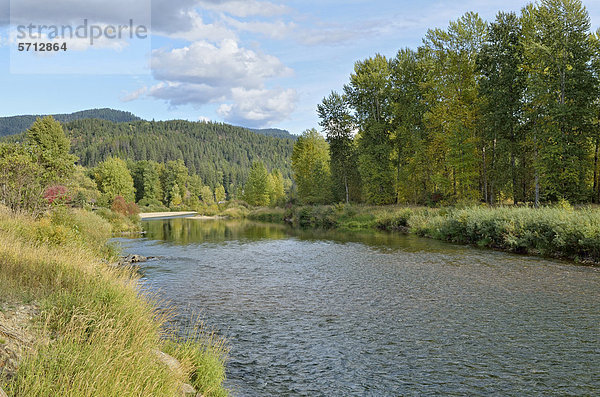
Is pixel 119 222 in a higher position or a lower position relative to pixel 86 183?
lower

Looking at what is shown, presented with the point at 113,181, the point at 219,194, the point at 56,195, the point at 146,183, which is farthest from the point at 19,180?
the point at 219,194

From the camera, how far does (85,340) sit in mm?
5863

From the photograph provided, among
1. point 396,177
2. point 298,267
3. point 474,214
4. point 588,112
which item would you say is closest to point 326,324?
point 298,267

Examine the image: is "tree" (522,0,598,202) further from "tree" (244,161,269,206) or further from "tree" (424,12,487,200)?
"tree" (244,161,269,206)

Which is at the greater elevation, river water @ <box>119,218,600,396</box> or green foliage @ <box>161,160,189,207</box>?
green foliage @ <box>161,160,189,207</box>

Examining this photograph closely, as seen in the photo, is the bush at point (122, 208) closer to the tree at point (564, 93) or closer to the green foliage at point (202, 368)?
the tree at point (564, 93)

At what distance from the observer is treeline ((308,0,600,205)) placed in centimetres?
2864

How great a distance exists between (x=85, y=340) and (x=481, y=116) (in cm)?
3662

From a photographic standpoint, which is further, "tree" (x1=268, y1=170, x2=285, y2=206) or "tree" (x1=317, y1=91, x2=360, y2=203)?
"tree" (x1=268, y1=170, x2=285, y2=206)

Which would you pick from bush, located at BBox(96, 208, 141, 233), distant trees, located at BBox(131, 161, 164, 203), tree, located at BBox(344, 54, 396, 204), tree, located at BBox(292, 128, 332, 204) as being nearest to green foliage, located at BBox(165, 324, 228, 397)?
bush, located at BBox(96, 208, 141, 233)

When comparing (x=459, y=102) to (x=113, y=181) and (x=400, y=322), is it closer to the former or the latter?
(x=400, y=322)

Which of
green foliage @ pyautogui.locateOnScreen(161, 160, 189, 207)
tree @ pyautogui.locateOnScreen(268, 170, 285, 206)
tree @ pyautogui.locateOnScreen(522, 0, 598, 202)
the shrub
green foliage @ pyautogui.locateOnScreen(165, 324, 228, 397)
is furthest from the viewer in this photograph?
green foliage @ pyautogui.locateOnScreen(161, 160, 189, 207)

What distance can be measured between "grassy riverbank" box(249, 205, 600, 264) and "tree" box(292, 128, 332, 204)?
20628 mm

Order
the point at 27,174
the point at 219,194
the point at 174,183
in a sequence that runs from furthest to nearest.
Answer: the point at 219,194
the point at 174,183
the point at 27,174
